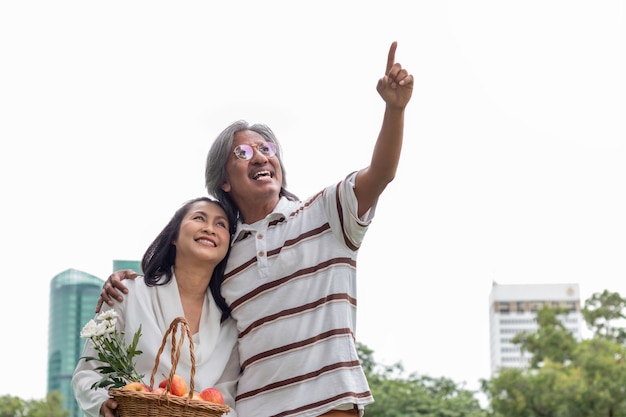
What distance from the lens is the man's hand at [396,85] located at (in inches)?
136

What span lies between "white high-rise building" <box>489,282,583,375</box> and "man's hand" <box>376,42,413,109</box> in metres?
107

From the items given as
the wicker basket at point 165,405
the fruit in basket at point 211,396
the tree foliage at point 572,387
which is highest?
the tree foliage at point 572,387

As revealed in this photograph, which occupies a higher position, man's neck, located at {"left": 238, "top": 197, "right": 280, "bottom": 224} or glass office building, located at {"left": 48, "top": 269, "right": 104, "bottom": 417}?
glass office building, located at {"left": 48, "top": 269, "right": 104, "bottom": 417}

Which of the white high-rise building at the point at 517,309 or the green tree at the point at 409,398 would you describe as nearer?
the green tree at the point at 409,398

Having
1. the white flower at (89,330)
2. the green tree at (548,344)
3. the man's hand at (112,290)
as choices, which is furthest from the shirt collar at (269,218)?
the green tree at (548,344)

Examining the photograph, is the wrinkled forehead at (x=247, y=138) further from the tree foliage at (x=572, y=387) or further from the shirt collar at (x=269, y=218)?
the tree foliage at (x=572, y=387)

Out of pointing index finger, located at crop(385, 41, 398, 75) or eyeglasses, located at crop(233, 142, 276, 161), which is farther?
eyeglasses, located at crop(233, 142, 276, 161)

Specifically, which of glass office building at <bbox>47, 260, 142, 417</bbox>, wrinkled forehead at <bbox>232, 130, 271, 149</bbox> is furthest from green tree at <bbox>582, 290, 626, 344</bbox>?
wrinkled forehead at <bbox>232, 130, 271, 149</bbox>

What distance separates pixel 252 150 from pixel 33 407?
2537 cm

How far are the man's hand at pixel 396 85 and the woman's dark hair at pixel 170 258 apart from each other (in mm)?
916

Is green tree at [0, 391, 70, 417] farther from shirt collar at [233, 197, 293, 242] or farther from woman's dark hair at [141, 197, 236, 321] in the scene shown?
shirt collar at [233, 197, 293, 242]

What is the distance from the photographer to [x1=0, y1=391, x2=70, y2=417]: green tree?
87.8 feet

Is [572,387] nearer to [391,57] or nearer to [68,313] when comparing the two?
[68,313]

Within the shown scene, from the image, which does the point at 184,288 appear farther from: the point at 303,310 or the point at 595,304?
the point at 595,304
